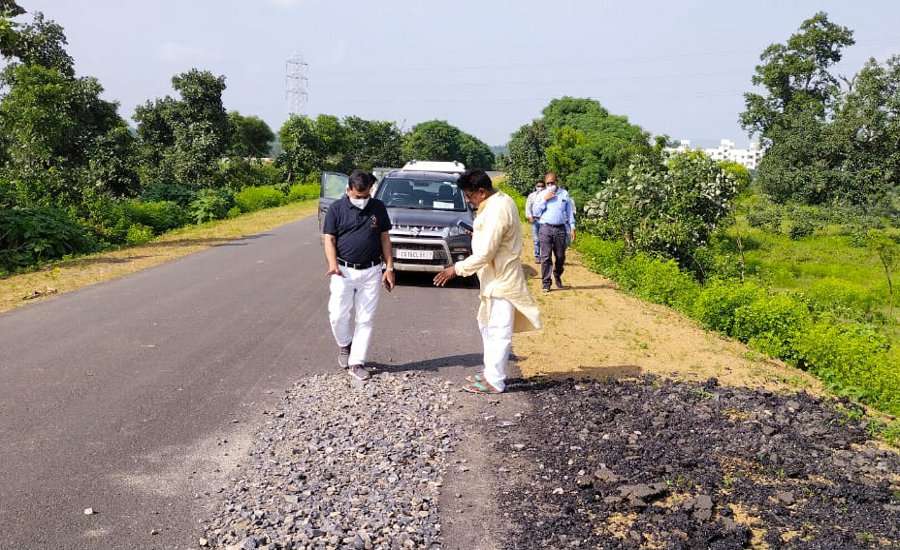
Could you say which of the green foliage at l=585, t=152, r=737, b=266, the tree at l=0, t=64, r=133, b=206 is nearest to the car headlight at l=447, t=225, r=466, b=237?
the green foliage at l=585, t=152, r=737, b=266

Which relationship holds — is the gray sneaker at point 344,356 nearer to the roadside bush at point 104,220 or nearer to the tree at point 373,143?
the roadside bush at point 104,220

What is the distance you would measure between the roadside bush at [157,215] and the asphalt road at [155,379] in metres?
8.42

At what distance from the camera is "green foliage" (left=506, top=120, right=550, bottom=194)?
40.2m

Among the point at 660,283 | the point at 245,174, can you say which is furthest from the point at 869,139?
the point at 245,174

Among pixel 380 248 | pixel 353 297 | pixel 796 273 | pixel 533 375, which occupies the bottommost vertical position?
pixel 796 273

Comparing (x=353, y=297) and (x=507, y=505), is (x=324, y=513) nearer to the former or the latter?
(x=507, y=505)

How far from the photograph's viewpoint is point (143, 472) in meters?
4.65

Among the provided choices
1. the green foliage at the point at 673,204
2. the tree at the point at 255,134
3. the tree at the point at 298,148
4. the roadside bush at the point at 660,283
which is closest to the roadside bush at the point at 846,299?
the green foliage at the point at 673,204

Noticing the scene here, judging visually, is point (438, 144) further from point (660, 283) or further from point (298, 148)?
point (660, 283)

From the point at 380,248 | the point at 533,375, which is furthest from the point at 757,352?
the point at 380,248

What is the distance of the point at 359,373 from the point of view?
665cm

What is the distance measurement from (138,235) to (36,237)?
4150mm

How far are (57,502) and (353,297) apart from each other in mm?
3093

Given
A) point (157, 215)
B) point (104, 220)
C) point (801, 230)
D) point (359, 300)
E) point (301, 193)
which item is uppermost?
point (359, 300)
